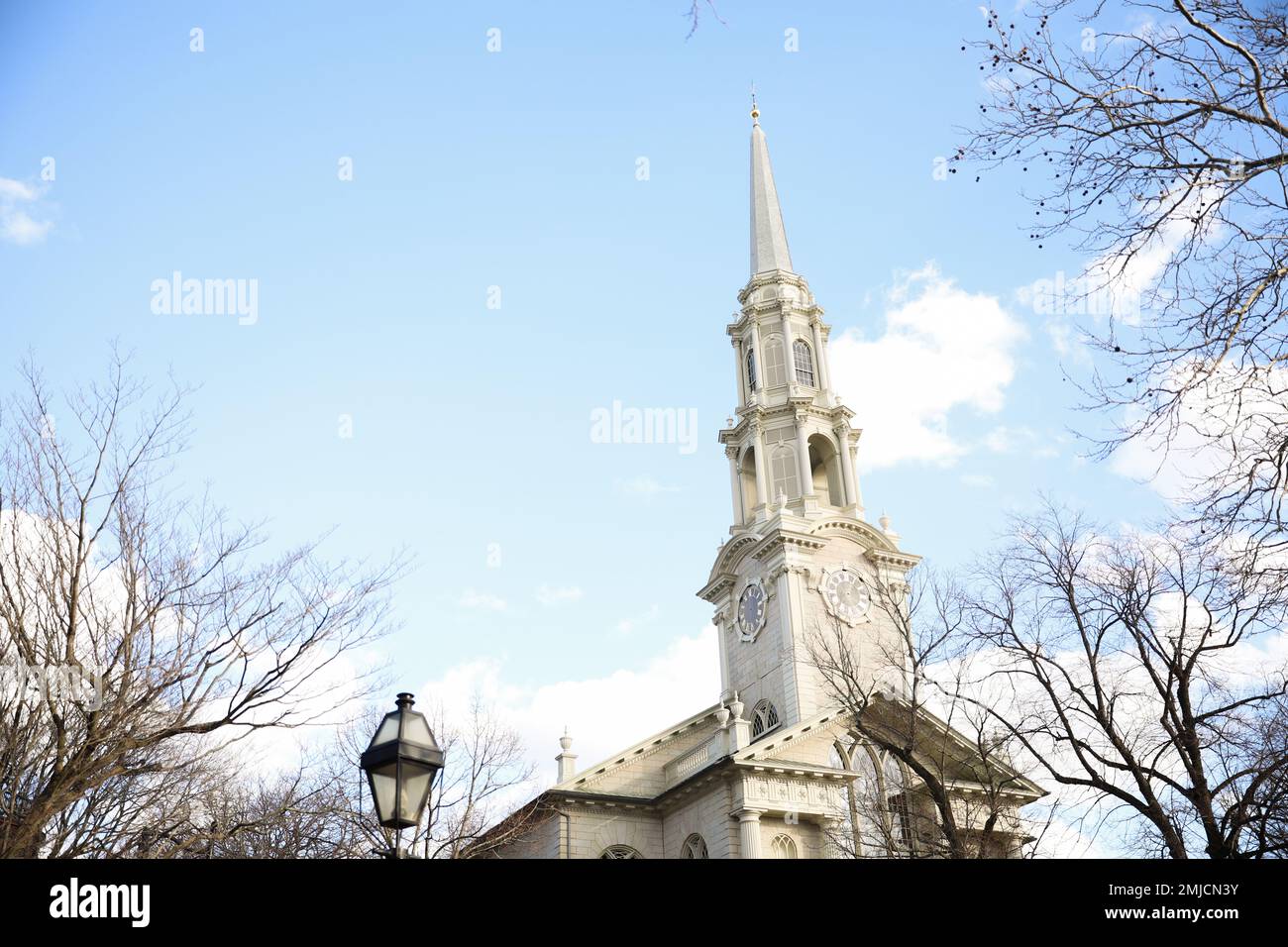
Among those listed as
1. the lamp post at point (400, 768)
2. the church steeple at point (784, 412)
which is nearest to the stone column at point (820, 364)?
the church steeple at point (784, 412)

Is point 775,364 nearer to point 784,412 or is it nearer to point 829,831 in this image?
point 784,412

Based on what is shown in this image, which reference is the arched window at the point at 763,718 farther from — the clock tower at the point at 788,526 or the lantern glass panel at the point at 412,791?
the lantern glass panel at the point at 412,791

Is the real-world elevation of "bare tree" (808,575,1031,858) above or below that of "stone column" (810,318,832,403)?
below

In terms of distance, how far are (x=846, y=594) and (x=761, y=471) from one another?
23.2 ft

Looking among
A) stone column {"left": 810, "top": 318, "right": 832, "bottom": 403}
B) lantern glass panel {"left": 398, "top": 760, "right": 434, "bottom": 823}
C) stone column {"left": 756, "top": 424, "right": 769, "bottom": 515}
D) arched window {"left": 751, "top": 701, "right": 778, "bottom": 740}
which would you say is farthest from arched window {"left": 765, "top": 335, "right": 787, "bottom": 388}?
lantern glass panel {"left": 398, "top": 760, "right": 434, "bottom": 823}

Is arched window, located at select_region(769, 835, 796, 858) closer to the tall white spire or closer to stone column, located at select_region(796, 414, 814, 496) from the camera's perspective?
stone column, located at select_region(796, 414, 814, 496)

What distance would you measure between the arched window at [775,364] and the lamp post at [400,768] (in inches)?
1778

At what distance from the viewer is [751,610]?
49.3 m

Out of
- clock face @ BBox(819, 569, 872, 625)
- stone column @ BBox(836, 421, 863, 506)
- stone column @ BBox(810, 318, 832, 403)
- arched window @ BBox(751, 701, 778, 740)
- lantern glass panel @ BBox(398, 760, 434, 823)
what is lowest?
lantern glass panel @ BBox(398, 760, 434, 823)

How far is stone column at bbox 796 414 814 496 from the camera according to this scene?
50.7 m

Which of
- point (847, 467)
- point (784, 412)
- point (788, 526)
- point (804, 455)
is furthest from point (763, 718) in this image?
point (784, 412)

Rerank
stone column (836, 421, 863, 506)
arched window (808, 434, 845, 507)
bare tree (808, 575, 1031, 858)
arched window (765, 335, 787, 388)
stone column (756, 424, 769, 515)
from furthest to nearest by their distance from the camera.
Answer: arched window (765, 335, 787, 388)
arched window (808, 434, 845, 507)
stone column (836, 421, 863, 506)
stone column (756, 424, 769, 515)
bare tree (808, 575, 1031, 858)

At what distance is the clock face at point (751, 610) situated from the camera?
159 feet

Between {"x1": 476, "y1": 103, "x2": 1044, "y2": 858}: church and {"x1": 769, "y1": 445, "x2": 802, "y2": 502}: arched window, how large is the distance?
71mm
